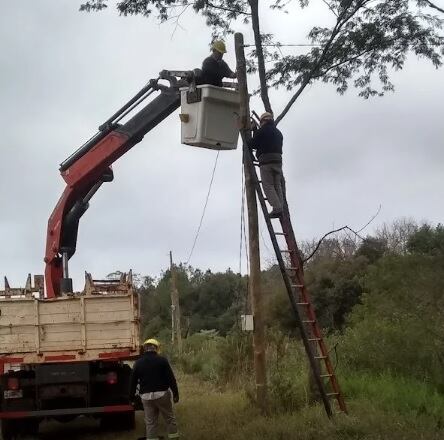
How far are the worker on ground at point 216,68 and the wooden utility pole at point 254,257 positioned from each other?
1.11 ft

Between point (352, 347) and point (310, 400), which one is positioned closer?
point (310, 400)

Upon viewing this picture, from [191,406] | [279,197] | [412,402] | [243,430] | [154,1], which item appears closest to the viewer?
[243,430]

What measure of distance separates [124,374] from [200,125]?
433 centimetres

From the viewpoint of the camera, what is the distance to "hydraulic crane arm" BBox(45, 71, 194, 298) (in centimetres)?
1349

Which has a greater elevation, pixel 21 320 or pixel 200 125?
pixel 200 125

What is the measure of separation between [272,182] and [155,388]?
3.49 metres

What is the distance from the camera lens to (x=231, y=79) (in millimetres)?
12453

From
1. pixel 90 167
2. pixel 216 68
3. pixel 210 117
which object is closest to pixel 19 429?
pixel 90 167

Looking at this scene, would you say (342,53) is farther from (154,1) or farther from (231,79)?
(154,1)

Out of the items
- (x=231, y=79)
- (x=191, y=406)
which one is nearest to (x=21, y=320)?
(x=191, y=406)

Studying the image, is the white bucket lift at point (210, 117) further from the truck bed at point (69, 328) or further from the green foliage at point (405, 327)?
the green foliage at point (405, 327)

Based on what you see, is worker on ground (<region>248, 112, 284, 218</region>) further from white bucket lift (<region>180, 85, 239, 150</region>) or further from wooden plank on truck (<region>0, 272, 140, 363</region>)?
wooden plank on truck (<region>0, 272, 140, 363</region>)

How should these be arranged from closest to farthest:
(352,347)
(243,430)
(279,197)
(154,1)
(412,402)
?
(243,430) → (279,197) → (412,402) → (154,1) → (352,347)

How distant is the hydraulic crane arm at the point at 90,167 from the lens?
531 inches
